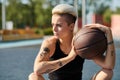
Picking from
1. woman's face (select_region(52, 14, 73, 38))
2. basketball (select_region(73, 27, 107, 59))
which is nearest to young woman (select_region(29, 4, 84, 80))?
woman's face (select_region(52, 14, 73, 38))

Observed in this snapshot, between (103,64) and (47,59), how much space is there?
0.55m

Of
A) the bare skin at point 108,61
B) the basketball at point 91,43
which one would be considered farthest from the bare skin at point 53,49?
the bare skin at point 108,61

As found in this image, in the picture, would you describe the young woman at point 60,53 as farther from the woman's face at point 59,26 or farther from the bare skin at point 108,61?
the bare skin at point 108,61

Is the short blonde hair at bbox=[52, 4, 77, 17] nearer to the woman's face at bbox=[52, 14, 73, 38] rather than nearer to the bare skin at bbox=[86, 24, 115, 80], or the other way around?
the woman's face at bbox=[52, 14, 73, 38]

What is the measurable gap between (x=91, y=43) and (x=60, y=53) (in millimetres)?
354

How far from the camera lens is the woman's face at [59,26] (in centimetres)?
347

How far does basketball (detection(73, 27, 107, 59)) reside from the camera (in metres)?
3.39

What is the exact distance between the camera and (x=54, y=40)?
11.7 ft

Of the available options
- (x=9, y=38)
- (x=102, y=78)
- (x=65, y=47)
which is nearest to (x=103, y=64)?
(x=102, y=78)

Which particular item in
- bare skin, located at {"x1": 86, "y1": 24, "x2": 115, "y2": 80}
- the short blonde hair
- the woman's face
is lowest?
bare skin, located at {"x1": 86, "y1": 24, "x2": 115, "y2": 80}

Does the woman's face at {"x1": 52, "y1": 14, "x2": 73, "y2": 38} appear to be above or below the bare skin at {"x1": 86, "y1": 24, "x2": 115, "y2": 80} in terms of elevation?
above

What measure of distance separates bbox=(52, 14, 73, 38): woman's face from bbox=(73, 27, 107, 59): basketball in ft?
0.48

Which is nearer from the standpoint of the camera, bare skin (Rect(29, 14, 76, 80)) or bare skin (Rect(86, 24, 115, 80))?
bare skin (Rect(86, 24, 115, 80))

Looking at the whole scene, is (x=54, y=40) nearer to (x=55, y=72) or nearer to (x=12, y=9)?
(x=55, y=72)
